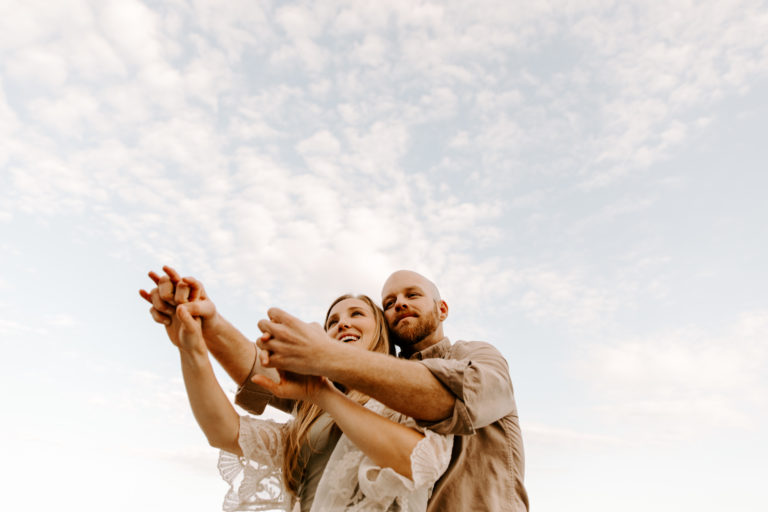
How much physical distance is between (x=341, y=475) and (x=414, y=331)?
1304mm

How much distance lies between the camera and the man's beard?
3900mm

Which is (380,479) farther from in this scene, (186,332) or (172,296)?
(172,296)

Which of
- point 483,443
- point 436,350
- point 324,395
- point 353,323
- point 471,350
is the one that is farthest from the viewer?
point 353,323

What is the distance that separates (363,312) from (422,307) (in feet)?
1.36

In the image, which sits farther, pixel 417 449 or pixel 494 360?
pixel 494 360

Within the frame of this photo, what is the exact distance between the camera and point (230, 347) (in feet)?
11.1

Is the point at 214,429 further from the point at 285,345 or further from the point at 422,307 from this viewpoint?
the point at 422,307

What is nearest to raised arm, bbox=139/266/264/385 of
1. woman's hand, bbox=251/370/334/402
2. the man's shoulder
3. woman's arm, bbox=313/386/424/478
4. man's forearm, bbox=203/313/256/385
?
man's forearm, bbox=203/313/256/385

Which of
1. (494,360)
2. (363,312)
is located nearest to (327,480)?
(494,360)

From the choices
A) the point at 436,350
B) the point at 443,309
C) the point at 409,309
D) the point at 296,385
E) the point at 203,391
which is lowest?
the point at 296,385

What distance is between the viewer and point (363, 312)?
3.93 metres

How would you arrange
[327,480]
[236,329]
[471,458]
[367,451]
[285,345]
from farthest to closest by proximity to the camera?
1. [236,329]
2. [471,458]
3. [327,480]
4. [367,451]
5. [285,345]

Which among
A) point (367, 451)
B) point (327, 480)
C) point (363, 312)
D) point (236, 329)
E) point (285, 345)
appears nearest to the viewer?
point (285, 345)

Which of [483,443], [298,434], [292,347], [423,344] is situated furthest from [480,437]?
[292,347]
